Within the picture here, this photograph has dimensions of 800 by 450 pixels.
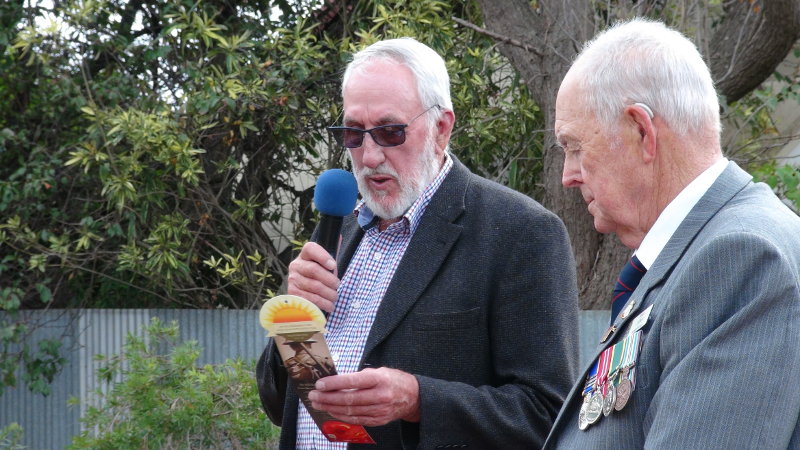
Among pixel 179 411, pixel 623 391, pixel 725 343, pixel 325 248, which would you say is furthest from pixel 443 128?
pixel 179 411

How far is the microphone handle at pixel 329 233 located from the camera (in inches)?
108

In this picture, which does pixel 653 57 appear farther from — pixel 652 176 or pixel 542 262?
pixel 542 262

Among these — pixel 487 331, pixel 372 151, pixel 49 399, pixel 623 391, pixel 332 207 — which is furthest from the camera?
pixel 49 399

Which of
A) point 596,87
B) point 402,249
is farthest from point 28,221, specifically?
point 596,87

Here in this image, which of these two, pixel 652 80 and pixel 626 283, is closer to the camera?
pixel 652 80

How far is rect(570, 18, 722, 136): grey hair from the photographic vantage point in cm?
180

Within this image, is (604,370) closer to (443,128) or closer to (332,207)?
(332,207)

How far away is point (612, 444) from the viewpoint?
172cm

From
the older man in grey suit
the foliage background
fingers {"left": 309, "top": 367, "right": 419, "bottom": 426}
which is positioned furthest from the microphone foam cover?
the foliage background

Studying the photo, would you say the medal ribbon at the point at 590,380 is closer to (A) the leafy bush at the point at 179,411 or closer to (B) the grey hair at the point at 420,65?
(B) the grey hair at the point at 420,65

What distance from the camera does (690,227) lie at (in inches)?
69.0

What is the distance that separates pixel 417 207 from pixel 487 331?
44 centimetres

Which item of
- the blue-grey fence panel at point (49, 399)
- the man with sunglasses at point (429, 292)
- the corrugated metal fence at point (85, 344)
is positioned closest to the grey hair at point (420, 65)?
the man with sunglasses at point (429, 292)

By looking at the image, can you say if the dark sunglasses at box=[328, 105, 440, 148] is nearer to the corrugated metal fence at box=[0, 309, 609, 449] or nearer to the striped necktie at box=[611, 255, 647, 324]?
the striped necktie at box=[611, 255, 647, 324]
